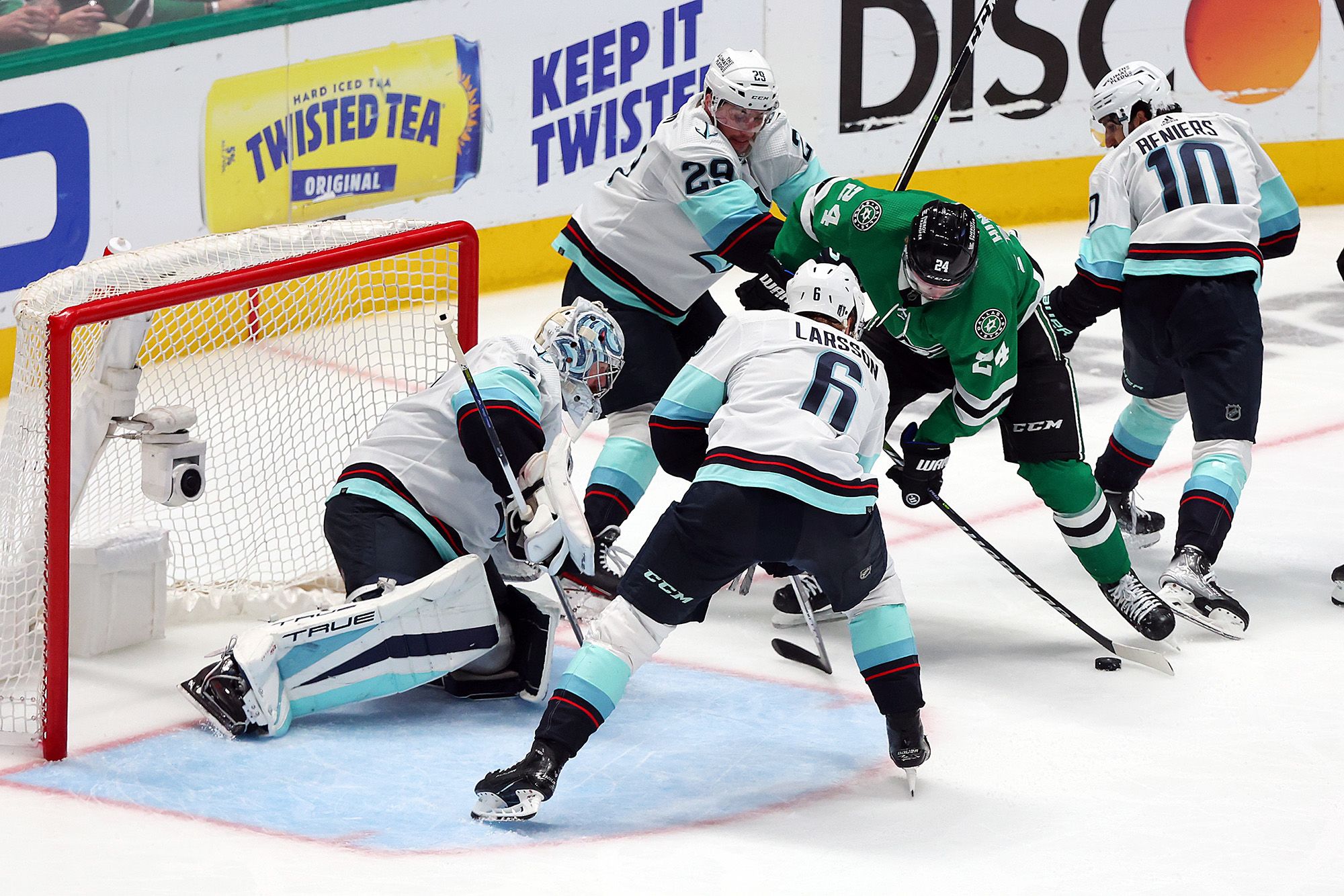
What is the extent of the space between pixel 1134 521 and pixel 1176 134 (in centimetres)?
105

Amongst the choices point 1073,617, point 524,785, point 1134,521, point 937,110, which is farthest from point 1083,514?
point 524,785

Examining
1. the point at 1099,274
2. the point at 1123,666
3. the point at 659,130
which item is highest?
the point at 659,130

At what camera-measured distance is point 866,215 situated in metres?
3.79

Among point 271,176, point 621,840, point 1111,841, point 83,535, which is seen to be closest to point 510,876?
point 621,840

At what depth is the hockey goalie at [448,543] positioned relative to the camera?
330 centimetres

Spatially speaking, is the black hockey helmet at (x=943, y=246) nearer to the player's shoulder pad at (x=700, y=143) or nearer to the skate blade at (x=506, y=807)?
the player's shoulder pad at (x=700, y=143)

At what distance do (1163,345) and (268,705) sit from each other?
2300 millimetres

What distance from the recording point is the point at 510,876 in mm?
2770

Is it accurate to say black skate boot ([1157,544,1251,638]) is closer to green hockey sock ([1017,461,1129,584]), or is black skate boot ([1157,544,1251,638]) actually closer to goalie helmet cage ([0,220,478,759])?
green hockey sock ([1017,461,1129,584])

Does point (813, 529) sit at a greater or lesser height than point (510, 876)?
greater

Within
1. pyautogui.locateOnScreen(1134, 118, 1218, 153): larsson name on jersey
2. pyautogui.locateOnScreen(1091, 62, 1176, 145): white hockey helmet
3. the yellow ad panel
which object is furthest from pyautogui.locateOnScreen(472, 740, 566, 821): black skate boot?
the yellow ad panel

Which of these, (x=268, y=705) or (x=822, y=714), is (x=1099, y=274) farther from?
(x=268, y=705)

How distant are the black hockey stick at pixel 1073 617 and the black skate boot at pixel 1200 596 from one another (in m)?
0.19

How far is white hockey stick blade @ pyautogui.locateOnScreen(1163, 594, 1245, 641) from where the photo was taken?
3.99m
